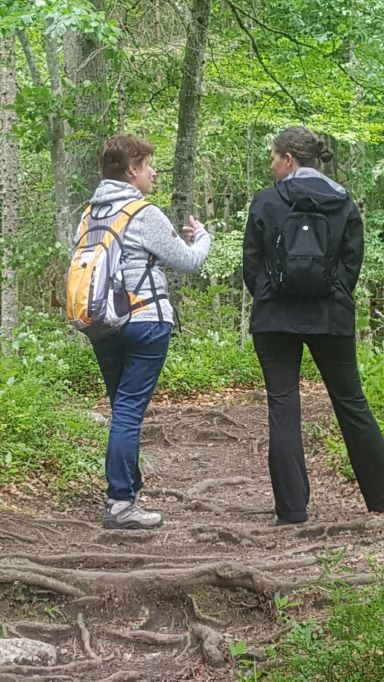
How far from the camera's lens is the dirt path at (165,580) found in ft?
11.0

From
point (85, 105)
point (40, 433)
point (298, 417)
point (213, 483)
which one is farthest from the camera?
point (85, 105)

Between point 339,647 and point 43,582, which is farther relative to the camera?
point 43,582

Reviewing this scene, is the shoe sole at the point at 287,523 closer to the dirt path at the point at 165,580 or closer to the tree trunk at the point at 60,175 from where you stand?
the dirt path at the point at 165,580

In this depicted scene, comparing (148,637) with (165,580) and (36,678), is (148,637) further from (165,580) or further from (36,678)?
(36,678)

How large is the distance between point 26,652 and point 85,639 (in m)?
0.28

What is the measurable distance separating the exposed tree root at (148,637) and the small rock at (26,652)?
292 mm

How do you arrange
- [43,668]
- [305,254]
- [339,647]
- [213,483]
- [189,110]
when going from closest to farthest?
[339,647] < [43,668] < [305,254] < [213,483] < [189,110]

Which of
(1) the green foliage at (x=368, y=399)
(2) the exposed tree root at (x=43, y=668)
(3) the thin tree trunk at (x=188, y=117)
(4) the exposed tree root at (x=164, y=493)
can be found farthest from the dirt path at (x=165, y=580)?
(3) the thin tree trunk at (x=188, y=117)

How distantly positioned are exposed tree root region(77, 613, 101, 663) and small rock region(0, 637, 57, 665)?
13 centimetres

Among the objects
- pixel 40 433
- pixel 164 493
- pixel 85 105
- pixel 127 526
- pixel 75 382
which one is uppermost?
pixel 85 105

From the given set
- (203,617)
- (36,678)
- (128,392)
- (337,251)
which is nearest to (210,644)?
(203,617)

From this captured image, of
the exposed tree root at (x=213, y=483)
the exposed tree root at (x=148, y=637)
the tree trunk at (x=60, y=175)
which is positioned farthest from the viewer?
the tree trunk at (x=60, y=175)

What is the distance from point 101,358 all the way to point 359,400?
59.4 inches

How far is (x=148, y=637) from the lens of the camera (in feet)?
11.5
